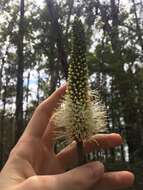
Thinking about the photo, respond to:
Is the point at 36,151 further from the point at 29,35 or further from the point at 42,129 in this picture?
the point at 29,35

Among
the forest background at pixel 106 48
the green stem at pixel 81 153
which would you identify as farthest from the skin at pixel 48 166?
the forest background at pixel 106 48

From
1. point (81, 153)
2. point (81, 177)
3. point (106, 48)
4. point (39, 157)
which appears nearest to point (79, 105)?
point (81, 153)

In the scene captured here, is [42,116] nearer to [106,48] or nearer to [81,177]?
[81,177]

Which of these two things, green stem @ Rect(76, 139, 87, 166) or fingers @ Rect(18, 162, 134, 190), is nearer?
fingers @ Rect(18, 162, 134, 190)

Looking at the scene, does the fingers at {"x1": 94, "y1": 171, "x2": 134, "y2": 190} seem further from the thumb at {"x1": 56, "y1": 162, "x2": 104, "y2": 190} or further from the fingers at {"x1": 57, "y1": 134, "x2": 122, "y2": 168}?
the fingers at {"x1": 57, "y1": 134, "x2": 122, "y2": 168}

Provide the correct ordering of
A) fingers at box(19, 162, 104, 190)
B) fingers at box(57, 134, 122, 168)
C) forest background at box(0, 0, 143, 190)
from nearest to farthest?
fingers at box(19, 162, 104, 190) < fingers at box(57, 134, 122, 168) < forest background at box(0, 0, 143, 190)

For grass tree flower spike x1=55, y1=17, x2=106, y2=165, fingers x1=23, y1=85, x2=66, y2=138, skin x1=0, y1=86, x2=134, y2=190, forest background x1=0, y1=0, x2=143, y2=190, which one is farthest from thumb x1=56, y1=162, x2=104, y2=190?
forest background x1=0, y1=0, x2=143, y2=190

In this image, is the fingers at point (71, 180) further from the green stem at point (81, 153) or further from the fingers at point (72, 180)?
the green stem at point (81, 153)
